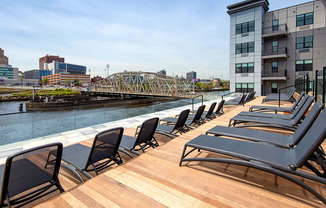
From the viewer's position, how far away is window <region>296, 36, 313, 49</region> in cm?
2200

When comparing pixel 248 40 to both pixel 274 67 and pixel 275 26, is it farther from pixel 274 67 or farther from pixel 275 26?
pixel 274 67

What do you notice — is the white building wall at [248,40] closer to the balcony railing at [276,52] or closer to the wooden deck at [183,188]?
the balcony railing at [276,52]

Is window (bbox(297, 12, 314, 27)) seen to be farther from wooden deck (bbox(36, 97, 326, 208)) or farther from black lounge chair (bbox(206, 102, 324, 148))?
wooden deck (bbox(36, 97, 326, 208))

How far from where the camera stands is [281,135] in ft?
10.5

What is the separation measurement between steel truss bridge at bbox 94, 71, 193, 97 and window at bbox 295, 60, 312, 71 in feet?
97.0

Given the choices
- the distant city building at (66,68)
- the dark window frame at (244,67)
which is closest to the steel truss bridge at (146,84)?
the dark window frame at (244,67)

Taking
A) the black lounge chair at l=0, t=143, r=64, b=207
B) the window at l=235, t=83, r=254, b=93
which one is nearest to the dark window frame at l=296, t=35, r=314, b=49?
the window at l=235, t=83, r=254, b=93

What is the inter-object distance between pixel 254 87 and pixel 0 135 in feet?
85.3

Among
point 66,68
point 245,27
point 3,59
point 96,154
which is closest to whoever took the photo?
point 96,154

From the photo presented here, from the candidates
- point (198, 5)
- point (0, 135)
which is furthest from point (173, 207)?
point (198, 5)

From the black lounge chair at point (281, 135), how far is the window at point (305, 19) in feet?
86.7

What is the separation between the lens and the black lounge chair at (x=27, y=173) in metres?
1.88

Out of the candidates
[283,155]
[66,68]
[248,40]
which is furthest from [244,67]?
[66,68]

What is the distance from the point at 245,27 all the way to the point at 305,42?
24.5 feet
